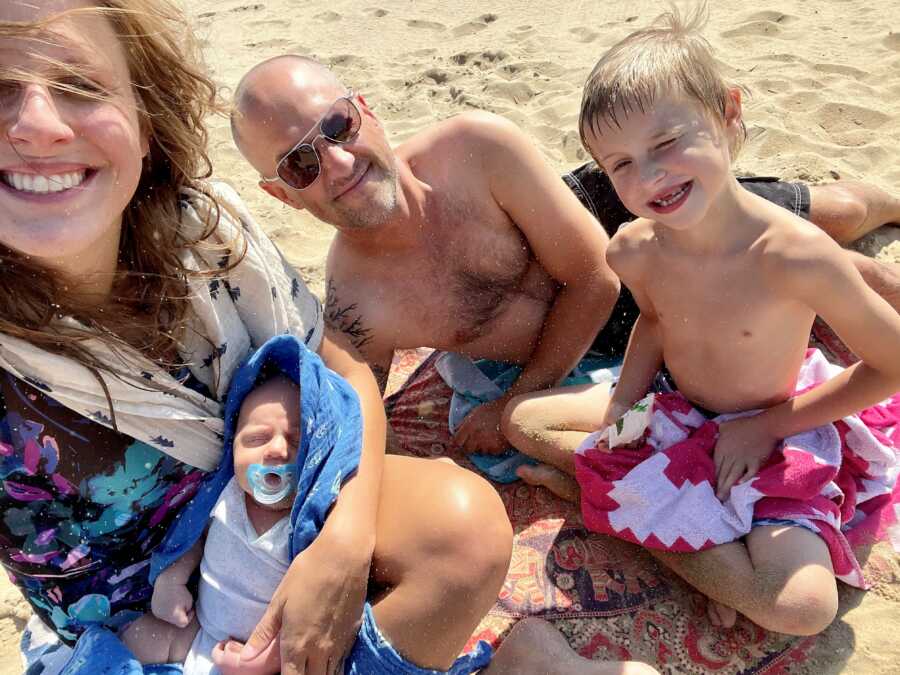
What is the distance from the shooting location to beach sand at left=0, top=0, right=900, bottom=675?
3.85 metres

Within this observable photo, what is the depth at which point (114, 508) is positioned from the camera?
175 cm

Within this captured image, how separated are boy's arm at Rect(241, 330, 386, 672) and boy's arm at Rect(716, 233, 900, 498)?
1024mm

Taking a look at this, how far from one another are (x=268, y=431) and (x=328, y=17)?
5447 mm

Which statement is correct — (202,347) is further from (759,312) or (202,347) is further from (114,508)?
(759,312)

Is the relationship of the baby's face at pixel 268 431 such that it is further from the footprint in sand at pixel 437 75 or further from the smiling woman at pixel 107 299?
the footprint in sand at pixel 437 75

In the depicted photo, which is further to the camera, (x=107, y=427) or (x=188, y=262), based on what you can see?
(x=188, y=262)

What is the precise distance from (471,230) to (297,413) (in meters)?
1.10

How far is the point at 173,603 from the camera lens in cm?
175

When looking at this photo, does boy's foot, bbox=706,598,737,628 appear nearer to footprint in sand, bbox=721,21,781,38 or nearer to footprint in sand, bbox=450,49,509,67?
footprint in sand, bbox=721,21,781,38

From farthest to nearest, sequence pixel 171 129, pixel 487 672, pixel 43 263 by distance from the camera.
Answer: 1. pixel 487 672
2. pixel 171 129
3. pixel 43 263

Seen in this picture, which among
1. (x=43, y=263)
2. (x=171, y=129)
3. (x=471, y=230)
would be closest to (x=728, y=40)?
(x=471, y=230)

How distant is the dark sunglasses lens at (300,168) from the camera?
2502mm

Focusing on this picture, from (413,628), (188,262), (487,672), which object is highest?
(188,262)

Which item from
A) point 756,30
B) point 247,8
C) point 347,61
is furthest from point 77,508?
point 247,8
